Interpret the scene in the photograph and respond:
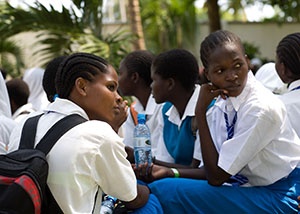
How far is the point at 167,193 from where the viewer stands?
2801 millimetres

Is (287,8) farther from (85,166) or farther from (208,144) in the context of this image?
(85,166)

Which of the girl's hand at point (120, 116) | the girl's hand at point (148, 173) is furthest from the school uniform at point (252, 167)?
the girl's hand at point (120, 116)

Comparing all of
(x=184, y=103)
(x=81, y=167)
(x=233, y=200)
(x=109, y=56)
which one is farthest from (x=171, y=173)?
(x=109, y=56)

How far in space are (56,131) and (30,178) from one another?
0.93ft

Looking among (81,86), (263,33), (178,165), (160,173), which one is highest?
(81,86)

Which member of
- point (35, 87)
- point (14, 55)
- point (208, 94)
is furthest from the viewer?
point (14, 55)

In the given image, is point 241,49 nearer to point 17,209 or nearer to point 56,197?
point 56,197

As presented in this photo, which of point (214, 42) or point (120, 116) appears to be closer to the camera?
point (120, 116)

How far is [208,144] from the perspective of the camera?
2762mm

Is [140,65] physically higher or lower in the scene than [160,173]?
higher

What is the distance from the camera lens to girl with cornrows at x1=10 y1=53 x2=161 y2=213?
6.59 ft

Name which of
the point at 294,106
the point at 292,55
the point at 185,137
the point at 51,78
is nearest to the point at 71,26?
the point at 51,78

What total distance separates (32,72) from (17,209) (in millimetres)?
4168

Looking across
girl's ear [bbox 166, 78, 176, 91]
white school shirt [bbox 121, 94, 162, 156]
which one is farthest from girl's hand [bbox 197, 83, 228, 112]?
white school shirt [bbox 121, 94, 162, 156]
